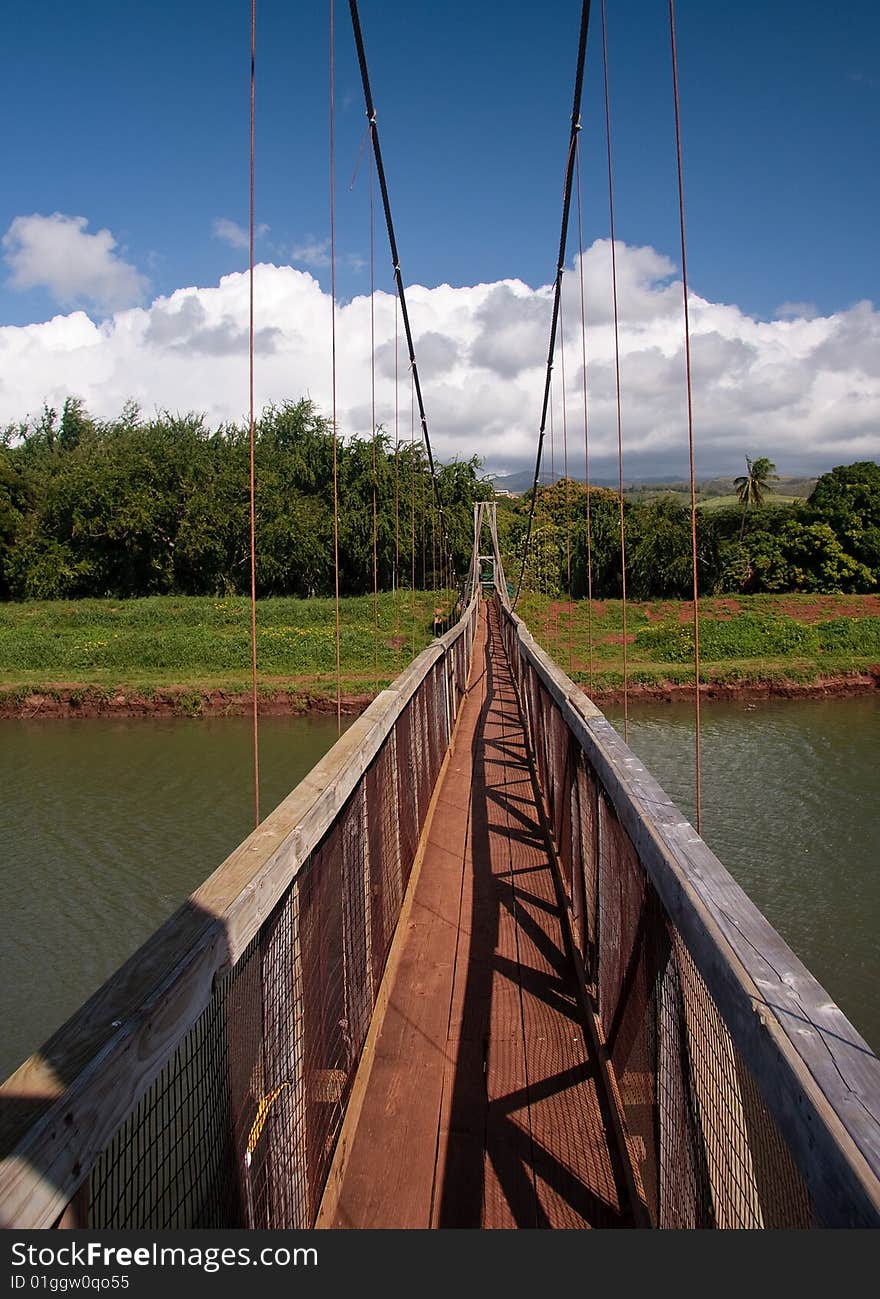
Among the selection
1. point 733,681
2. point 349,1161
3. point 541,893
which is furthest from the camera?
point 733,681

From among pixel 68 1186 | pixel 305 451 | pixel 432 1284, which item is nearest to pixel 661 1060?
pixel 432 1284

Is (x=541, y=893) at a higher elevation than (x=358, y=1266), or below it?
below

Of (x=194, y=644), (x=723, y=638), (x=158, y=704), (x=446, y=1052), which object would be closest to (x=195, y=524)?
(x=194, y=644)

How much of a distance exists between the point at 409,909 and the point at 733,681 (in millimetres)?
18261

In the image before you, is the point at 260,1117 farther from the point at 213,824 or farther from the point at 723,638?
the point at 723,638

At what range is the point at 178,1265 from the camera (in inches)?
33.5

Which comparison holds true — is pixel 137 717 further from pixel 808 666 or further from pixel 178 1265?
pixel 178 1265

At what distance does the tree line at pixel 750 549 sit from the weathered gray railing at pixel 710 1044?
26549 millimetres

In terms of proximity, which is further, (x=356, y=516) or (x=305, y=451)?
(x=305, y=451)

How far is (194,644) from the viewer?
23.3 metres

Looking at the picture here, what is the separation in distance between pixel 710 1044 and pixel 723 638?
2354 centimetres

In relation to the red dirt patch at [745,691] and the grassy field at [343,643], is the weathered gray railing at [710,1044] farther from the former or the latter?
the red dirt patch at [745,691]

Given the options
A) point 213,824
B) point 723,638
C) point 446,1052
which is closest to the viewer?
point 446,1052

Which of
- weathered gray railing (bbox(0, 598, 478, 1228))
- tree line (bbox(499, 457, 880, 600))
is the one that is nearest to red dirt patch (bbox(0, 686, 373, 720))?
tree line (bbox(499, 457, 880, 600))
